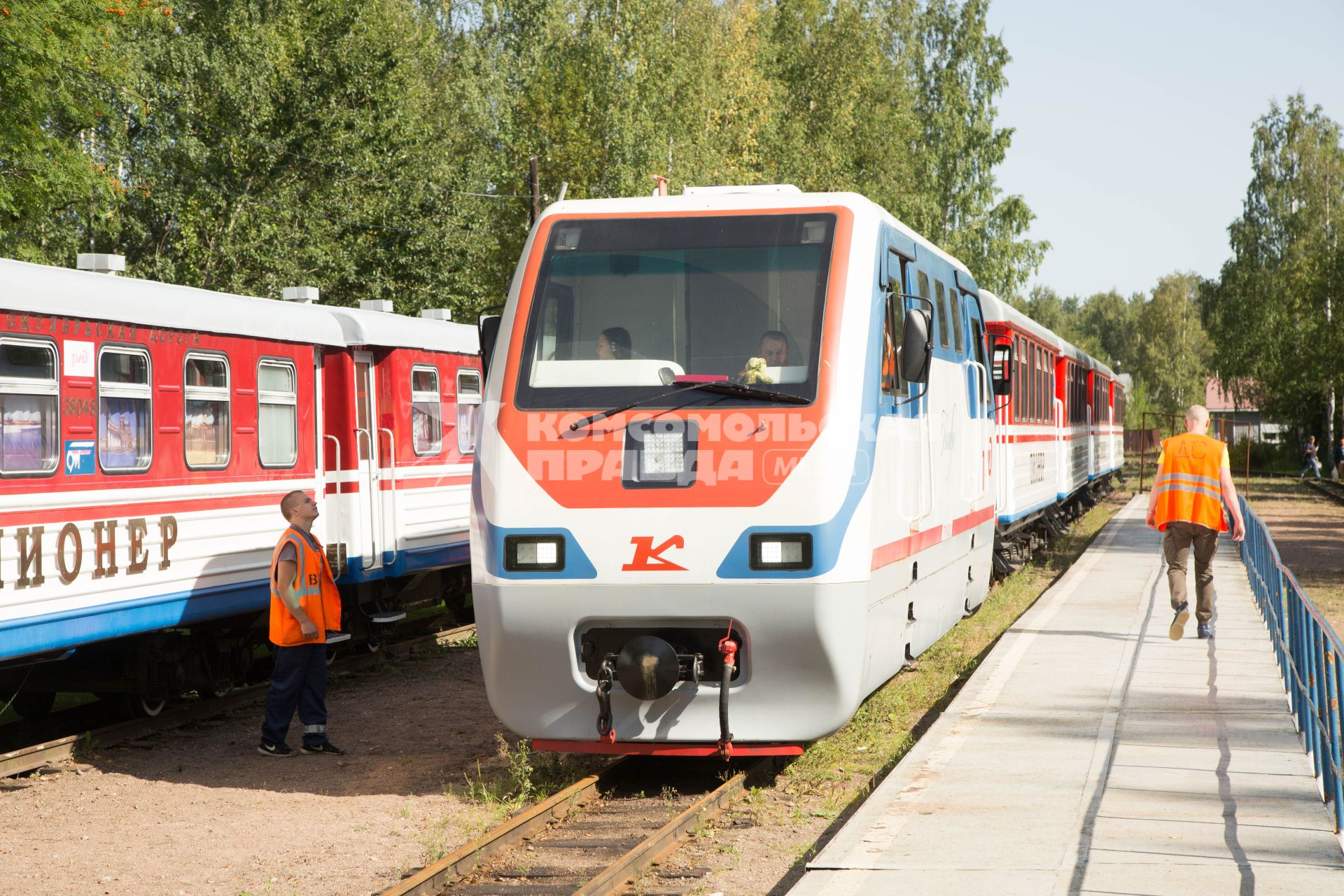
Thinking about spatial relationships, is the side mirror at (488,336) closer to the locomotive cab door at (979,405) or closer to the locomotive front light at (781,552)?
the locomotive front light at (781,552)

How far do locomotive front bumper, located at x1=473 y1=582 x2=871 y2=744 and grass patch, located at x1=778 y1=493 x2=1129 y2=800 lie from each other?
74 cm

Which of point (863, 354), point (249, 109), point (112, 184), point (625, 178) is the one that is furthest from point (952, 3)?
point (863, 354)

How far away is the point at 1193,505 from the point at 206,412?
25.6ft

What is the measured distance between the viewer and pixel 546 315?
7.77 m

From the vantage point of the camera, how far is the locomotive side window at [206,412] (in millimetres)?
10414

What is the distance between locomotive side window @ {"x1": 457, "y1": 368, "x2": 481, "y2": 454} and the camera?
49.0 feet

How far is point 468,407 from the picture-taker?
15.2 meters

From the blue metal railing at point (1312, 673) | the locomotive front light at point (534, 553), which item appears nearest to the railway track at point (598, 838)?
the locomotive front light at point (534, 553)

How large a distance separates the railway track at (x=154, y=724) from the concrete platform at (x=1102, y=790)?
16.9 feet

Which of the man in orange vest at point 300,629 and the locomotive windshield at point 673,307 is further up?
the locomotive windshield at point 673,307

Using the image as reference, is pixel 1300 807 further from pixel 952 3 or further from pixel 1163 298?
pixel 1163 298

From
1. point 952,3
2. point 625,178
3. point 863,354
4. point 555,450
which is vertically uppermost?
point 952,3

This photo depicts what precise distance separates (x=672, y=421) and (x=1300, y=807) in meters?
3.42

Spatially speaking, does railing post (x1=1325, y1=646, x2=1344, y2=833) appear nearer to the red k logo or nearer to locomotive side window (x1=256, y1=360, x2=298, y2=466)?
the red k logo
